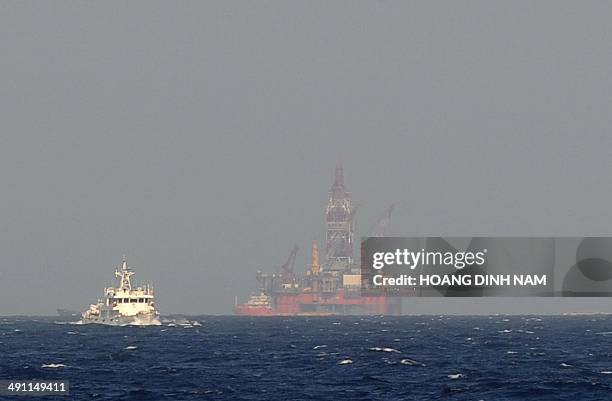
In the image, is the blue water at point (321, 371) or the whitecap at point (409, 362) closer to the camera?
the blue water at point (321, 371)

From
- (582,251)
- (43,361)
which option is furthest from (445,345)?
(43,361)

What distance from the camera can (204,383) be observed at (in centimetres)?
9419

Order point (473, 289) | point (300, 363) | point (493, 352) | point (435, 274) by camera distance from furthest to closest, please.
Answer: point (493, 352) < point (435, 274) < point (300, 363) < point (473, 289)

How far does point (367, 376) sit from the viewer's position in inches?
3915

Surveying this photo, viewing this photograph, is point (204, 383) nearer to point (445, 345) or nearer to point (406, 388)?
point (406, 388)

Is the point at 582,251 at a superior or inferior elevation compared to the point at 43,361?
superior

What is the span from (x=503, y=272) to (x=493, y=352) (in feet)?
109

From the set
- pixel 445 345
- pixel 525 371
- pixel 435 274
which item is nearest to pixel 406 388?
pixel 525 371

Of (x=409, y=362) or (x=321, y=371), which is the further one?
(x=409, y=362)

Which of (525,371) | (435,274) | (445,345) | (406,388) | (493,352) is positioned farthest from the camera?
(445,345)

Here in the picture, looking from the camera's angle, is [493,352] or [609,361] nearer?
[609,361]

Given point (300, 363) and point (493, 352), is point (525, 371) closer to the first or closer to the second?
point (300, 363)

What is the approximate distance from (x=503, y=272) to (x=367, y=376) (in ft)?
53.8

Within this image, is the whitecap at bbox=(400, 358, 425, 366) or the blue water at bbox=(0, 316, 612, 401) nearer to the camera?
the blue water at bbox=(0, 316, 612, 401)
